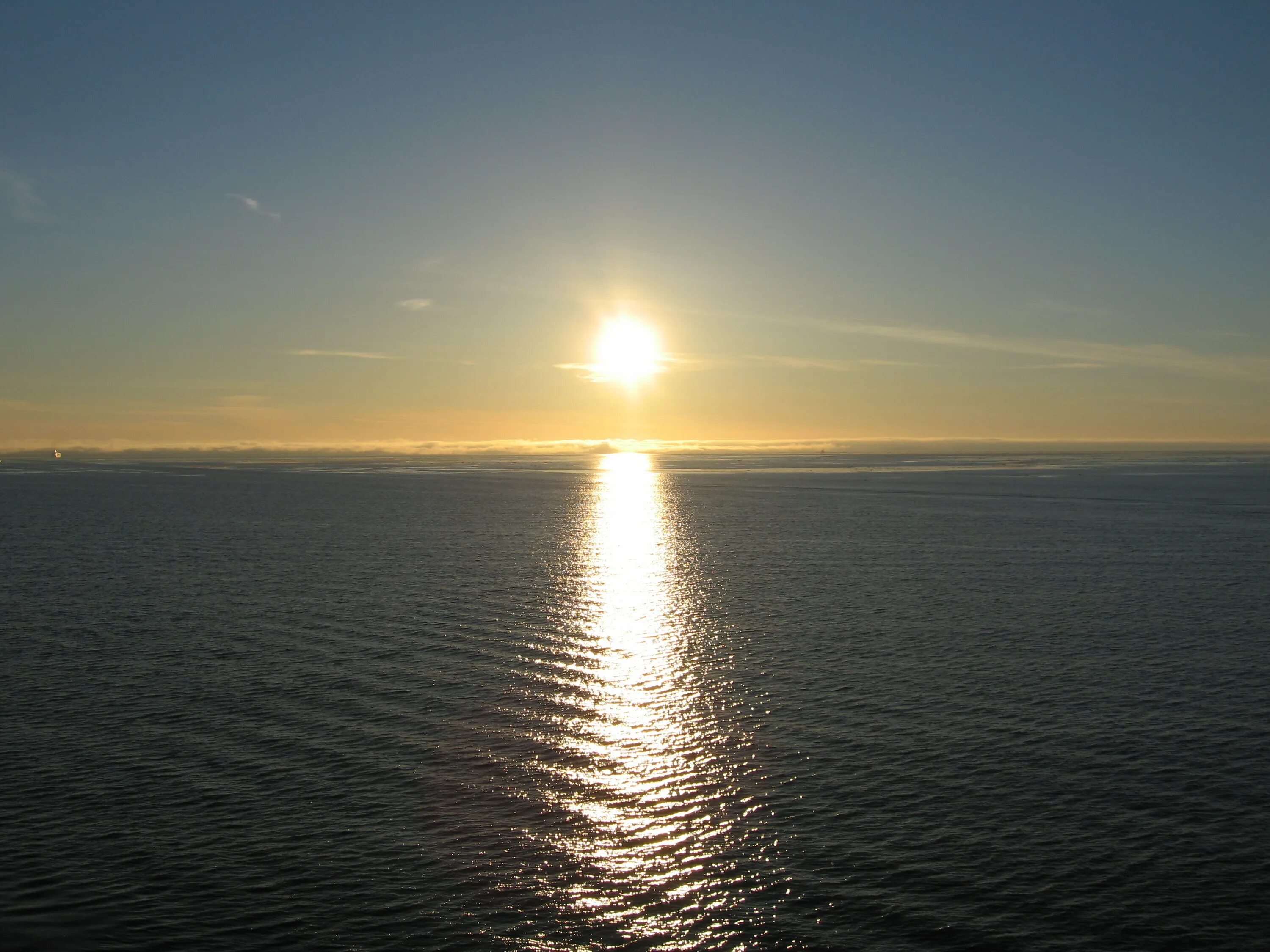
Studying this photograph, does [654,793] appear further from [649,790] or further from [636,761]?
[636,761]

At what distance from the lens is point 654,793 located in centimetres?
2073

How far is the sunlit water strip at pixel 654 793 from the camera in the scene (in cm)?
1589

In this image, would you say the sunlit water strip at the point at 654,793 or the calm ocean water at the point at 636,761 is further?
the sunlit water strip at the point at 654,793

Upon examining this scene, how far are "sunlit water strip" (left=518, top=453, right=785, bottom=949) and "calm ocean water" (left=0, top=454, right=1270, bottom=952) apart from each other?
9 cm

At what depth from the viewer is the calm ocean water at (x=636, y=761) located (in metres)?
15.8

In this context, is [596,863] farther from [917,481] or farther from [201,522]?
[917,481]

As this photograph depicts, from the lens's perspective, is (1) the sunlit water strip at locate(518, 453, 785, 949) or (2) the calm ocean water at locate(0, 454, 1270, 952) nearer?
(2) the calm ocean water at locate(0, 454, 1270, 952)

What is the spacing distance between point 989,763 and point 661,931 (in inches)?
406

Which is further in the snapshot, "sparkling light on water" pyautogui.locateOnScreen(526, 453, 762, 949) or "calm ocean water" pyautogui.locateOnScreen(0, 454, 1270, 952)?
"sparkling light on water" pyautogui.locateOnScreen(526, 453, 762, 949)

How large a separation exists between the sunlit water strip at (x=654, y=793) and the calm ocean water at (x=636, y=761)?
93 mm

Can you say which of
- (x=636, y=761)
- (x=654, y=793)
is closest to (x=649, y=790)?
(x=654, y=793)

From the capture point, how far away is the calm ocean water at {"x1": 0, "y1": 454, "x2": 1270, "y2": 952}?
15.8 meters

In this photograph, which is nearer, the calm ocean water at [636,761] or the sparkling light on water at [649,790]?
the calm ocean water at [636,761]

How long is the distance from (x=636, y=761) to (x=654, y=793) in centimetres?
201
